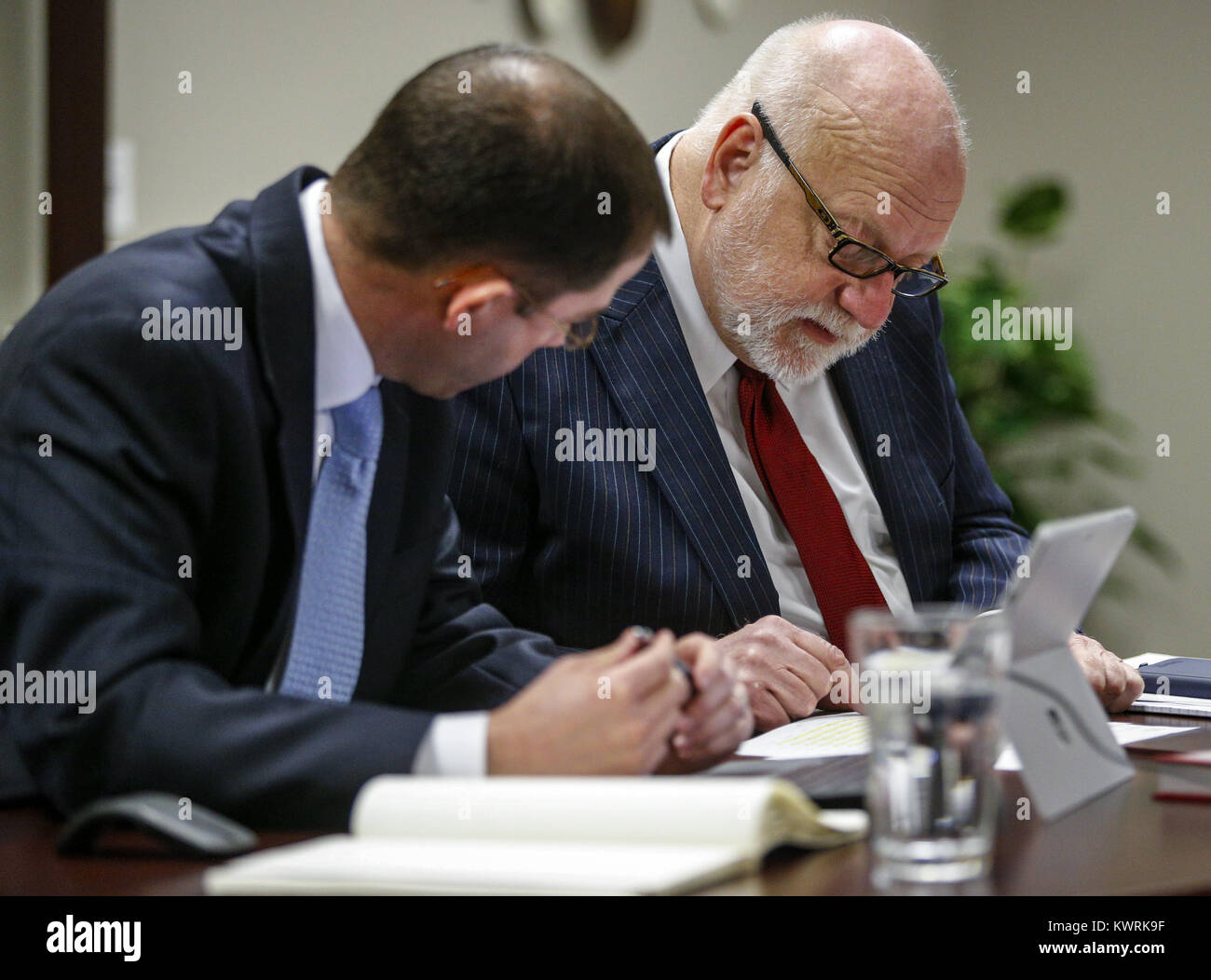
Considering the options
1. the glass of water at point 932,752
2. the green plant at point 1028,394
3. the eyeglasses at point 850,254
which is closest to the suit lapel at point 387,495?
the glass of water at point 932,752

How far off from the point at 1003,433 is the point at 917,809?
10.9 feet

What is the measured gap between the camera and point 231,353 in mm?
1124

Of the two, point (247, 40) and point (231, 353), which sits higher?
point (247, 40)

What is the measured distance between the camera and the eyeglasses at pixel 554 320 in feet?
3.81

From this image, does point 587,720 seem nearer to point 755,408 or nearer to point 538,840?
point 538,840

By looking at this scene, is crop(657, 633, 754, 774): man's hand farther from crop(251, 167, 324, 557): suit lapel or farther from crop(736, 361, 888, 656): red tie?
crop(736, 361, 888, 656): red tie

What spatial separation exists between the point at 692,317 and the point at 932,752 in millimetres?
1238

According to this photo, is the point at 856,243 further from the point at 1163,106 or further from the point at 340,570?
the point at 1163,106

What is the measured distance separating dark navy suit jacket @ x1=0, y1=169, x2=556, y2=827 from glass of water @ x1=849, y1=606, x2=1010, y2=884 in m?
0.33

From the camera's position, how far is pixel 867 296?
1.90 metres

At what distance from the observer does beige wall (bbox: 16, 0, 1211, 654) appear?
3264 mm

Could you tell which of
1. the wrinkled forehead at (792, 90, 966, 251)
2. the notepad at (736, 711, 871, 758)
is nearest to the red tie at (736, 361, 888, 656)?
the wrinkled forehead at (792, 90, 966, 251)
